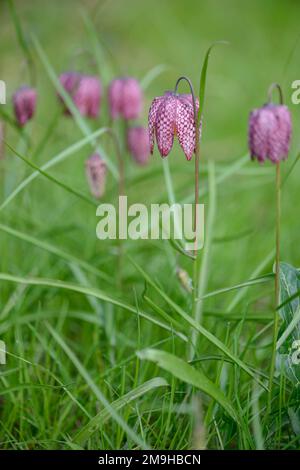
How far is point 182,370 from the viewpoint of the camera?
1.00 m

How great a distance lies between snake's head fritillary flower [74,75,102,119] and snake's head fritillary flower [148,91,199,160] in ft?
2.33

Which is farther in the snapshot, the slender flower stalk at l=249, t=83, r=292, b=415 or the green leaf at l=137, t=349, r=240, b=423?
the slender flower stalk at l=249, t=83, r=292, b=415

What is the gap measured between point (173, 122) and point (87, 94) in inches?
30.0

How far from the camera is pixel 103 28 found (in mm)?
4406

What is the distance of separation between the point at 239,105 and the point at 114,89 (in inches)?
66.9

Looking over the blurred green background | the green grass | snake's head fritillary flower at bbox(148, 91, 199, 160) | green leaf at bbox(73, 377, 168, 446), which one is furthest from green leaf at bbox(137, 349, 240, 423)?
the blurred green background

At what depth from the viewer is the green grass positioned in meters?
1.17

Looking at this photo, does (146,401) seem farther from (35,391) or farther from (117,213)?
(117,213)

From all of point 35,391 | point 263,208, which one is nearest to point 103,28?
point 263,208

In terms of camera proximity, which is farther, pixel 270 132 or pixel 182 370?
pixel 270 132

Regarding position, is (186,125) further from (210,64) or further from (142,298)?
(210,64)

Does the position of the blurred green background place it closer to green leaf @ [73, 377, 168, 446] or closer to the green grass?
the green grass

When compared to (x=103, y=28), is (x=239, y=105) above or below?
below

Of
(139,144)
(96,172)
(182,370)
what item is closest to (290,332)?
(182,370)
